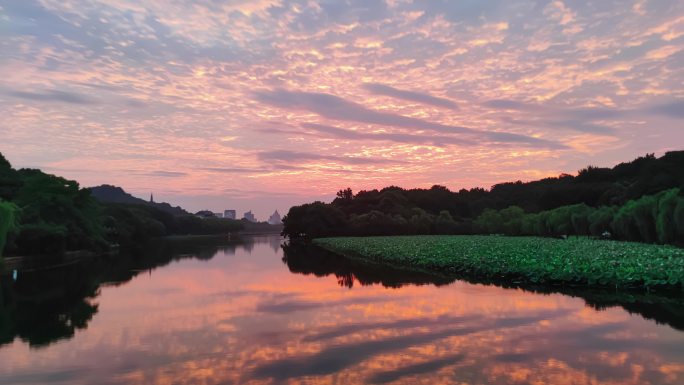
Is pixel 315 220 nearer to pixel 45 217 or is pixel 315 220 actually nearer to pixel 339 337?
pixel 45 217

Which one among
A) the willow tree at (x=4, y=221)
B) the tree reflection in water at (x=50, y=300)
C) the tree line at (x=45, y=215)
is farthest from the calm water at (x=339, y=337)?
the tree line at (x=45, y=215)

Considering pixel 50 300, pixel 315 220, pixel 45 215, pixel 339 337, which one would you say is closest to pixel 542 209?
pixel 315 220

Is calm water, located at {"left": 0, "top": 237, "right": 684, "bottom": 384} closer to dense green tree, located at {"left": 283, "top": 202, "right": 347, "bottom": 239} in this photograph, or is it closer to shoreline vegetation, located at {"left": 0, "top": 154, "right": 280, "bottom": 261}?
shoreline vegetation, located at {"left": 0, "top": 154, "right": 280, "bottom": 261}

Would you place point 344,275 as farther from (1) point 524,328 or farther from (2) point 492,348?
(2) point 492,348

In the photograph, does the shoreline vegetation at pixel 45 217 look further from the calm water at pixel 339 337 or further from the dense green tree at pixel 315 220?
the dense green tree at pixel 315 220

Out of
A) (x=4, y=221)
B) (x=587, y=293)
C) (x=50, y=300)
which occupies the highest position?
(x=4, y=221)

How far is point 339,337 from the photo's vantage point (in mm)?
11695

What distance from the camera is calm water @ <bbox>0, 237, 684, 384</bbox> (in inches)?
348

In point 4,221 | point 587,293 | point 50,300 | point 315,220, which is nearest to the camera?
point 587,293

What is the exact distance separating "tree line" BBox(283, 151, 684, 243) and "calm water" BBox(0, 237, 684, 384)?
26.8 m

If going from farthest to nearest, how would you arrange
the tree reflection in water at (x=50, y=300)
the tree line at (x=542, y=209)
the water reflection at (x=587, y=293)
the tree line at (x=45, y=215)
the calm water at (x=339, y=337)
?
the tree line at (x=542, y=209) → the tree line at (x=45, y=215) → the water reflection at (x=587, y=293) → the tree reflection in water at (x=50, y=300) → the calm water at (x=339, y=337)

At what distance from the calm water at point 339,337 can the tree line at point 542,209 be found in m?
26.8

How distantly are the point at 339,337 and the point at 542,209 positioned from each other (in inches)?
3568

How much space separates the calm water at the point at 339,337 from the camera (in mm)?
8828
